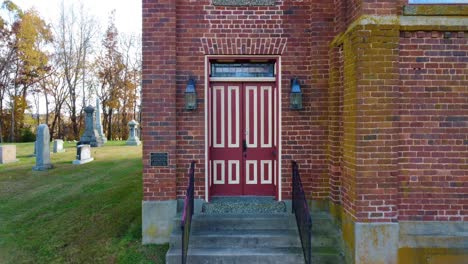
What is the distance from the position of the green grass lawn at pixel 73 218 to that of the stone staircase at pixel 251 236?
2.13ft

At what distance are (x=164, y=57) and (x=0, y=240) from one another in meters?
4.37

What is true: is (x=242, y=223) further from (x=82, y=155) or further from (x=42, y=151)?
(x=82, y=155)

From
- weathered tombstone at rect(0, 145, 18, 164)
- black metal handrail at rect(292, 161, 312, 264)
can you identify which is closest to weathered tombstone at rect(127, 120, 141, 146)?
weathered tombstone at rect(0, 145, 18, 164)

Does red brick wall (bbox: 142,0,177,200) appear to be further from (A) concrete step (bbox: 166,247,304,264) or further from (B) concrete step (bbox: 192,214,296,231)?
(A) concrete step (bbox: 166,247,304,264)

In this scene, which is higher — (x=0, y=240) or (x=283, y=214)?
(x=283, y=214)

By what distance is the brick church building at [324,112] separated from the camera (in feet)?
15.0

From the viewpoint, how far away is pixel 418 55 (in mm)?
4668

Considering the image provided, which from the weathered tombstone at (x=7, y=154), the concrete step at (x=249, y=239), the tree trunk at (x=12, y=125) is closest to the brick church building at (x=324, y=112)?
the concrete step at (x=249, y=239)

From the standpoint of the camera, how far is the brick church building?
15.0 ft

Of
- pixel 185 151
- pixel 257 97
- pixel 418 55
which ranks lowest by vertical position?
pixel 185 151

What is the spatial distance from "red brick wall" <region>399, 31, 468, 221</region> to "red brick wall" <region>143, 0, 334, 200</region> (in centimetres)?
130

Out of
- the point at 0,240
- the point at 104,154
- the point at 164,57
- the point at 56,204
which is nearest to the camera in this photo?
the point at 164,57

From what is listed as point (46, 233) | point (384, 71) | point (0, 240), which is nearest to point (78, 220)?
point (46, 233)

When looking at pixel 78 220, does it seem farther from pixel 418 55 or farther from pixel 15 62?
pixel 15 62
